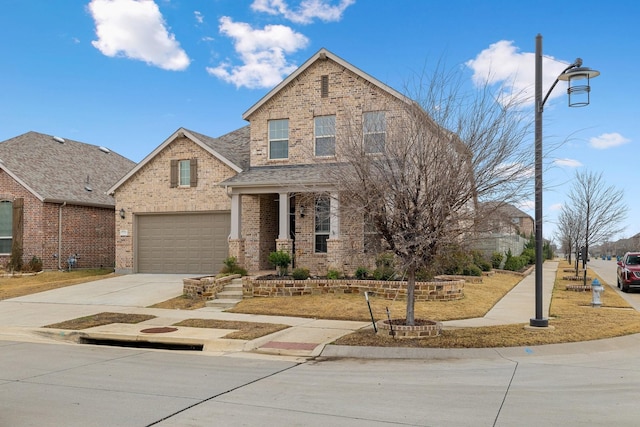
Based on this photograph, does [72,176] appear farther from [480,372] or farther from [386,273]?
[480,372]

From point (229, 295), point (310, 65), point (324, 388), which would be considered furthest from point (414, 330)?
point (310, 65)

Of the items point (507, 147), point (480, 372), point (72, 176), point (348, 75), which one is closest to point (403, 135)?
point (507, 147)

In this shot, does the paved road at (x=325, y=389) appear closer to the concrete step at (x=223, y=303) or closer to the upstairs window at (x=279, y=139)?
the concrete step at (x=223, y=303)

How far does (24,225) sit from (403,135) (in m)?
20.1

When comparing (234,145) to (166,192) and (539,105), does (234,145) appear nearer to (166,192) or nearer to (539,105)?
(166,192)

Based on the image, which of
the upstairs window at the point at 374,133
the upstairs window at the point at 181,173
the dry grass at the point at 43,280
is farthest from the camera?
the upstairs window at the point at 181,173

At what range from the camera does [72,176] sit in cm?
2738

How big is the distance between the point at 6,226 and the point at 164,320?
15.4 meters

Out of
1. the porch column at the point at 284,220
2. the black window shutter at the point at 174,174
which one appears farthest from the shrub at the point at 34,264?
the porch column at the point at 284,220

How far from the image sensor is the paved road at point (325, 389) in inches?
236

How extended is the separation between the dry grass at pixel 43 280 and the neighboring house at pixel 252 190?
1.71 m

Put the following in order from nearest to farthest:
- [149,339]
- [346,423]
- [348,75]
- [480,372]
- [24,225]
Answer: [346,423], [480,372], [149,339], [348,75], [24,225]

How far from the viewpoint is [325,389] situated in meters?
7.32

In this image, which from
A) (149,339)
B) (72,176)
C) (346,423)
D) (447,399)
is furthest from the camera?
(72,176)
